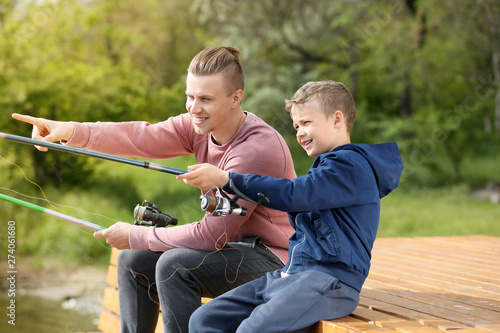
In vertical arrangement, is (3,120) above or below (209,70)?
below

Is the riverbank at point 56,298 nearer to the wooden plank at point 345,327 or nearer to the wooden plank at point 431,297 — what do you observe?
the wooden plank at point 431,297

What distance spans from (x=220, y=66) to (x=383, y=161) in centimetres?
66

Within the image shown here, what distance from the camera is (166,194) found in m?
8.34

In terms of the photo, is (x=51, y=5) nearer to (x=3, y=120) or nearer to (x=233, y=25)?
(x=3, y=120)

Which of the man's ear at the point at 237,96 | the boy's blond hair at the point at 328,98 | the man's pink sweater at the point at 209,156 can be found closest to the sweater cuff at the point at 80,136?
the man's pink sweater at the point at 209,156

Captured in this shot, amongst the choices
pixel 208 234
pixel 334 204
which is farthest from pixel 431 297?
pixel 208 234

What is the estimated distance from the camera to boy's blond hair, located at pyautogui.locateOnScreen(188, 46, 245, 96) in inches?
85.9

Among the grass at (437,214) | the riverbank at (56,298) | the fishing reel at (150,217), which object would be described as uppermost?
the fishing reel at (150,217)

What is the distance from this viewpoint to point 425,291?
2.46 metres

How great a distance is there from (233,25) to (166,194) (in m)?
4.15

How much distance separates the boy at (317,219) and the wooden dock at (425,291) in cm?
13

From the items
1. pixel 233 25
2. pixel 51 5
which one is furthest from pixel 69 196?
pixel 233 25

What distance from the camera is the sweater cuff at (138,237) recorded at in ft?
7.06

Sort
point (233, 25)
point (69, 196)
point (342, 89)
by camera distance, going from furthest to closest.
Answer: point (233, 25)
point (69, 196)
point (342, 89)
